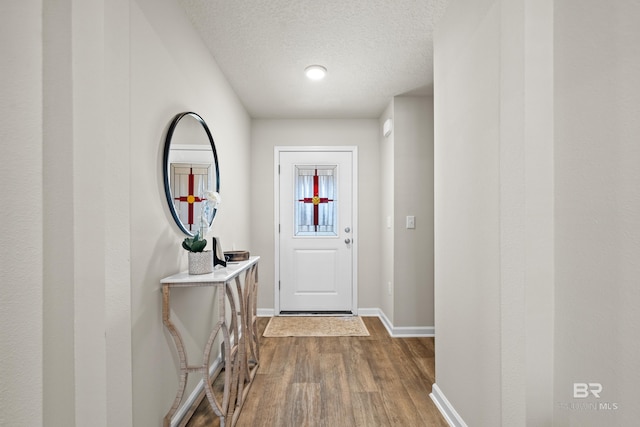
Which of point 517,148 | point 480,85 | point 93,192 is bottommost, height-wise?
point 93,192

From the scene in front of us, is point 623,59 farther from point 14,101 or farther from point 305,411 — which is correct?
point 305,411

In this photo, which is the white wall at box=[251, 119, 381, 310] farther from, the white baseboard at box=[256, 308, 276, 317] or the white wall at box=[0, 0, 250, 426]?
the white wall at box=[0, 0, 250, 426]

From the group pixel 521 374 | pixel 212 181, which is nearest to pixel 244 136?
pixel 212 181

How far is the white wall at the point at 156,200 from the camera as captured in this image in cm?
148

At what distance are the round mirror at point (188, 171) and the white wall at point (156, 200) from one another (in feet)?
0.18

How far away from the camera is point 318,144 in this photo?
4.10 m

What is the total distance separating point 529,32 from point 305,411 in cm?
215

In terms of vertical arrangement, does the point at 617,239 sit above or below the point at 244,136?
below

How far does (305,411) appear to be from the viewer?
200 centimetres

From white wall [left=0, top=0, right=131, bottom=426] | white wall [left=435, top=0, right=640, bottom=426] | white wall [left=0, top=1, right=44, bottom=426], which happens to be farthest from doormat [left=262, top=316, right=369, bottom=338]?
white wall [left=0, top=1, right=44, bottom=426]

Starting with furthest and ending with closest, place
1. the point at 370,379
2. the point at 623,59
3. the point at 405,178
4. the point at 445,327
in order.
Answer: the point at 405,178
the point at 370,379
the point at 445,327
the point at 623,59

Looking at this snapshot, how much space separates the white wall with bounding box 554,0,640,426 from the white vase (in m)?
1.59

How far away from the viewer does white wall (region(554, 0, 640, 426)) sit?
858mm

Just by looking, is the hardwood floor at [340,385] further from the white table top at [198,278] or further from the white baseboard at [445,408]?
the white table top at [198,278]
